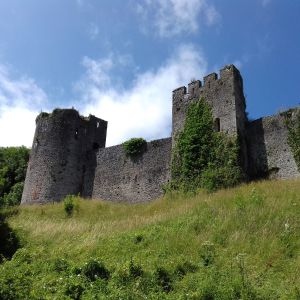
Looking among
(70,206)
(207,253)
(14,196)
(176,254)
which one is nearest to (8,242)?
(70,206)

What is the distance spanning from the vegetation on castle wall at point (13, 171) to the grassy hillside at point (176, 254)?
56.3ft

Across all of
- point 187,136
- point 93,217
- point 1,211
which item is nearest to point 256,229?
point 93,217

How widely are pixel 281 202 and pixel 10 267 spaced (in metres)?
7.87

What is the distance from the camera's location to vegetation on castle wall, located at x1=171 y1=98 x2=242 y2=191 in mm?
21016

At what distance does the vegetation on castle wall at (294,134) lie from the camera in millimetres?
20867

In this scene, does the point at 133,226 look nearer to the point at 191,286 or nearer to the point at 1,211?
the point at 191,286

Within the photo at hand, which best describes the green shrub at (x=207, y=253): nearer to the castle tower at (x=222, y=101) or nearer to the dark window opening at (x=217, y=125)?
the castle tower at (x=222, y=101)

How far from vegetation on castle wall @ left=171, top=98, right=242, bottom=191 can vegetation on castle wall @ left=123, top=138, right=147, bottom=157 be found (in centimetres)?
336

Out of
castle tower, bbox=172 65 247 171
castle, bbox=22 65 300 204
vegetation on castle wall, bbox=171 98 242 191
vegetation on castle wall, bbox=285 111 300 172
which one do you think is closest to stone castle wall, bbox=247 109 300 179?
castle, bbox=22 65 300 204

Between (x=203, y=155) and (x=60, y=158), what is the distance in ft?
31.8

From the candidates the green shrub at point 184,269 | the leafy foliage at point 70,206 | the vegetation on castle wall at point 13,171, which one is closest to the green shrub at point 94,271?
the green shrub at point 184,269

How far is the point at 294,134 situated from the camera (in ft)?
69.8

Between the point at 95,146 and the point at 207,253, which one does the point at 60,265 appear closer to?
the point at 207,253

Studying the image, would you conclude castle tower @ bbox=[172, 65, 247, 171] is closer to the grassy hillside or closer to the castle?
the castle
